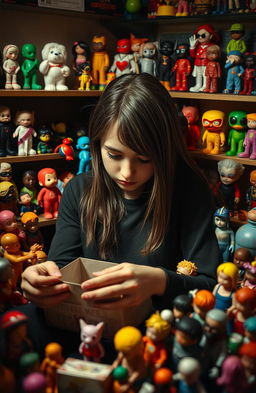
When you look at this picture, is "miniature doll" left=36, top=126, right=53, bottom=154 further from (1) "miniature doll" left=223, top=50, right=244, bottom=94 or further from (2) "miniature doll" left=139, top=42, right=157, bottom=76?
(1) "miniature doll" left=223, top=50, right=244, bottom=94

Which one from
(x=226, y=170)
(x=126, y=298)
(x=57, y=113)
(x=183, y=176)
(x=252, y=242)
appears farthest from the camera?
(x=57, y=113)

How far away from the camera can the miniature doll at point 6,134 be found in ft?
8.27

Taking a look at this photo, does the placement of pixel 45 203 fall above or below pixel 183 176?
below

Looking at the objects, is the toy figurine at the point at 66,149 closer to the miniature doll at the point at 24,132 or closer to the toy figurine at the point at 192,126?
the miniature doll at the point at 24,132

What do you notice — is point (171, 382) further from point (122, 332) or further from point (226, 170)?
point (226, 170)

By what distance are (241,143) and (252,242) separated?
650mm

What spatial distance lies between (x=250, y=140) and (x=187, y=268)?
55.5 inches

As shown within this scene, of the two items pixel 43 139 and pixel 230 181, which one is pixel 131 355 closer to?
pixel 230 181

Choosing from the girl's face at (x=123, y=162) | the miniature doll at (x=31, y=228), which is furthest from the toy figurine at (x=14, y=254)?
the girl's face at (x=123, y=162)

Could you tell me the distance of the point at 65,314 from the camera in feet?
3.03

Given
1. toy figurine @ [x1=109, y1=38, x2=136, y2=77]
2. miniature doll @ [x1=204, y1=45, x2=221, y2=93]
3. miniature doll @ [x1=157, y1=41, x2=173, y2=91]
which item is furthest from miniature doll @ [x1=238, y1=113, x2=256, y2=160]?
toy figurine @ [x1=109, y1=38, x2=136, y2=77]

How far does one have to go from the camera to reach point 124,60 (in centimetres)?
283

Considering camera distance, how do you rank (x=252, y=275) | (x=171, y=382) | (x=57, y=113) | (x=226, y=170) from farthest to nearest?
(x=57, y=113) < (x=226, y=170) < (x=252, y=275) < (x=171, y=382)

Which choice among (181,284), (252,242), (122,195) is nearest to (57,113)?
(252,242)
